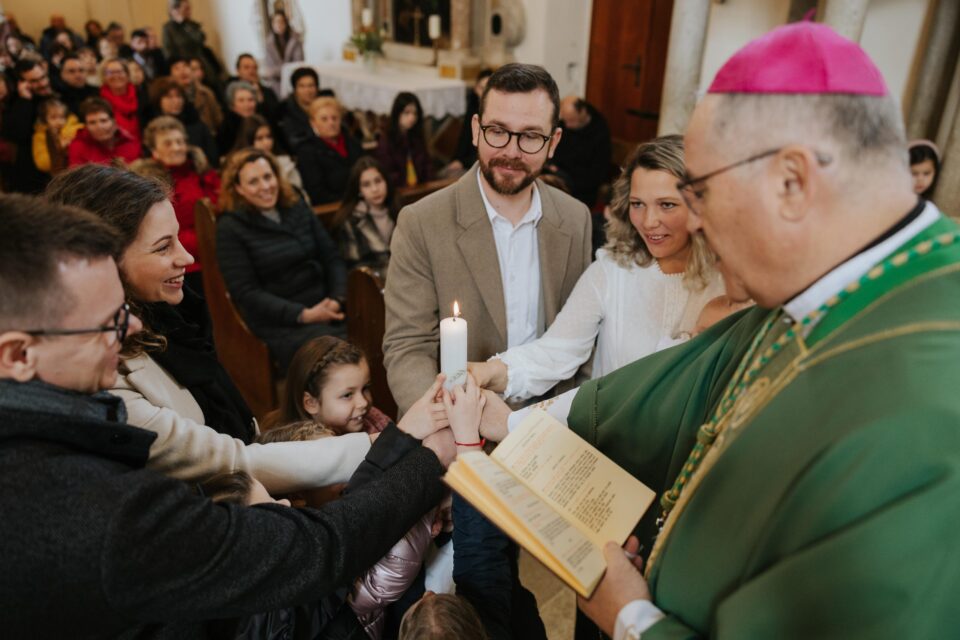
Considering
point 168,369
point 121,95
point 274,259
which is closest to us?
point 168,369

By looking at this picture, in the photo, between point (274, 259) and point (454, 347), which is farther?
point (274, 259)

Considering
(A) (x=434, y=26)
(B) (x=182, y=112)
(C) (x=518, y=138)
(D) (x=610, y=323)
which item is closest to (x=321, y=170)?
(B) (x=182, y=112)

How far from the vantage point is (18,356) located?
107cm

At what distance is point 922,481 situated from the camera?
86 cm

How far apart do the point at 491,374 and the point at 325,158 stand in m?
3.97

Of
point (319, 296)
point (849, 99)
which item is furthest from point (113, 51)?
point (849, 99)

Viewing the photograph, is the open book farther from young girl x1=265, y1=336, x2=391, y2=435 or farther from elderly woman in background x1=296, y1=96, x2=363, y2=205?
elderly woman in background x1=296, y1=96, x2=363, y2=205

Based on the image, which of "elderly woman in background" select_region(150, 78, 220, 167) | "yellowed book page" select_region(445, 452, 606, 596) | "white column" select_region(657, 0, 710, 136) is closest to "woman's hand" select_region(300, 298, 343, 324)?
"yellowed book page" select_region(445, 452, 606, 596)

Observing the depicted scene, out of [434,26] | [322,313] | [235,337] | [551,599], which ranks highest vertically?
[434,26]

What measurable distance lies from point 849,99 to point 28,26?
659 inches

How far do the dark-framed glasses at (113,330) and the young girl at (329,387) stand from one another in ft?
3.87

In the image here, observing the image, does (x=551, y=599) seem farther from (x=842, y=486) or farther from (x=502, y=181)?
(x=842, y=486)

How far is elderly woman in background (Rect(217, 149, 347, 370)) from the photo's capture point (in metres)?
3.73

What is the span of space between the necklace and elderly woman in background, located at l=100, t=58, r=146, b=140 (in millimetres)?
6549
